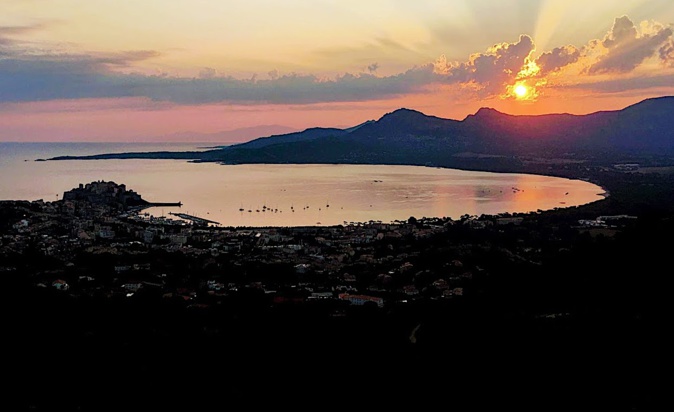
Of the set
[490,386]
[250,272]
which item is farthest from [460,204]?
[490,386]

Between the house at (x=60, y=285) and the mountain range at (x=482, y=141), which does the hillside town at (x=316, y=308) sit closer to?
the house at (x=60, y=285)

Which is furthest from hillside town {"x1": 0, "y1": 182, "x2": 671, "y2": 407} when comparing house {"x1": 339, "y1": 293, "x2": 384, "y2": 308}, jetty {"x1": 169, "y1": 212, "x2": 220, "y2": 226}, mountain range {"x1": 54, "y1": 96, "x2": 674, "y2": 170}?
mountain range {"x1": 54, "y1": 96, "x2": 674, "y2": 170}

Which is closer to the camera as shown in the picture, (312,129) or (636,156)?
(636,156)

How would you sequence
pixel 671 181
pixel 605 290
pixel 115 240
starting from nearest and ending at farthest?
pixel 605 290 → pixel 115 240 → pixel 671 181

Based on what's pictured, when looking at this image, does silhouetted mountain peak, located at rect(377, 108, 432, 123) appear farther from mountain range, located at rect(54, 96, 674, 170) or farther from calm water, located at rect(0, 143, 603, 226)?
calm water, located at rect(0, 143, 603, 226)

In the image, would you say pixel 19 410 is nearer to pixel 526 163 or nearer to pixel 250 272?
pixel 250 272

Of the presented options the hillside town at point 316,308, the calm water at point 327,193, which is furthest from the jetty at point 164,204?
the hillside town at point 316,308

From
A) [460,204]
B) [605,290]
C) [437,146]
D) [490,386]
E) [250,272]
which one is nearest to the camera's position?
[490,386]
